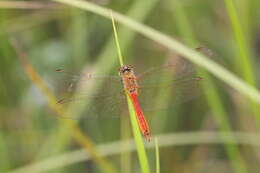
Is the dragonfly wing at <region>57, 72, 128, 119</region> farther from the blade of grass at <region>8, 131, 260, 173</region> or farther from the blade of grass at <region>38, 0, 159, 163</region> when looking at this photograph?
the blade of grass at <region>8, 131, 260, 173</region>

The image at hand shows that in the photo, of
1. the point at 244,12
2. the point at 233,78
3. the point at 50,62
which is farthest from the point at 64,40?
the point at 233,78

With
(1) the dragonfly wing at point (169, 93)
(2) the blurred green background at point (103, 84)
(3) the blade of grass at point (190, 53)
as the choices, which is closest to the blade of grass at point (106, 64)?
(2) the blurred green background at point (103, 84)

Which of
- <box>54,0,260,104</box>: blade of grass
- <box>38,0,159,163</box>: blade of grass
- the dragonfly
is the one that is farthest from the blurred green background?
<box>54,0,260,104</box>: blade of grass

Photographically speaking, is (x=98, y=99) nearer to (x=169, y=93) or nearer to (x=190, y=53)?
(x=169, y=93)

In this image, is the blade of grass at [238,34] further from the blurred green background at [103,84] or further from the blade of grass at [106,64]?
the blade of grass at [106,64]

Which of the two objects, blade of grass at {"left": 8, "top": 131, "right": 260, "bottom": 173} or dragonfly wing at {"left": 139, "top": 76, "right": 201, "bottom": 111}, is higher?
dragonfly wing at {"left": 139, "top": 76, "right": 201, "bottom": 111}
